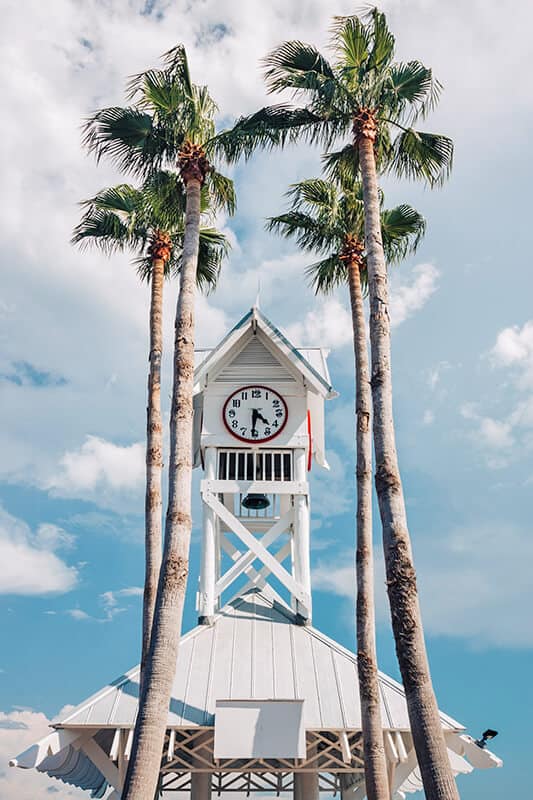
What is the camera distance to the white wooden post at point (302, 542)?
20.2 m

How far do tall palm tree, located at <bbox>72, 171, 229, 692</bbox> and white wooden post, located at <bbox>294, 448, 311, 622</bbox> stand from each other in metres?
4.02

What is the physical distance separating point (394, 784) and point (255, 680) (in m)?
3.94

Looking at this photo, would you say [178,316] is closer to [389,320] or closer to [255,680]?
[389,320]

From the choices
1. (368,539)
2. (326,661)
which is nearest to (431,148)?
(368,539)

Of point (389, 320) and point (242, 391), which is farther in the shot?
Result: point (242, 391)

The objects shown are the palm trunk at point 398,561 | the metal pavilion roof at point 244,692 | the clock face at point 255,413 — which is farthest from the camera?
the clock face at point 255,413

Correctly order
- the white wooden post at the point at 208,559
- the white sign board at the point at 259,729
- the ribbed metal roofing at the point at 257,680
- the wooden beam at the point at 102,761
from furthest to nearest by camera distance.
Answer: the white wooden post at the point at 208,559, the wooden beam at the point at 102,761, the ribbed metal roofing at the point at 257,680, the white sign board at the point at 259,729

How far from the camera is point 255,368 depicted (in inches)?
896

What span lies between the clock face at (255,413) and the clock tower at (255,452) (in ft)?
0.10

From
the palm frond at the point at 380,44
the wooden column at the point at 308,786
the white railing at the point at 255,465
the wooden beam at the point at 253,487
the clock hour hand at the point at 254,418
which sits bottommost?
the wooden column at the point at 308,786

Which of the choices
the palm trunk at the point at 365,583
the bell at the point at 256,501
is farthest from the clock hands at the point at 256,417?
the palm trunk at the point at 365,583

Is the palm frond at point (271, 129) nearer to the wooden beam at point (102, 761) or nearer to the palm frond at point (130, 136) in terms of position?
the palm frond at point (130, 136)

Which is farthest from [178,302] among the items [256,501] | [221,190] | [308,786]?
[308,786]

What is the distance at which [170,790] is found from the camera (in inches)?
889
